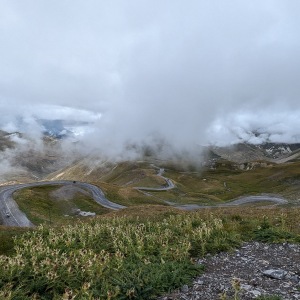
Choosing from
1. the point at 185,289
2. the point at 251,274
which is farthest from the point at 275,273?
the point at 185,289

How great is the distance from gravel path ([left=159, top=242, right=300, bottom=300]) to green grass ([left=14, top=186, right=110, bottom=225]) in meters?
76.0

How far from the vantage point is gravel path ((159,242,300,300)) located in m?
13.1

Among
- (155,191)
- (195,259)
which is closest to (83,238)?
(195,259)

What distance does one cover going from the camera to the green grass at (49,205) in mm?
92625

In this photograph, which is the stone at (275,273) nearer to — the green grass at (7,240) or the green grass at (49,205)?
the green grass at (7,240)

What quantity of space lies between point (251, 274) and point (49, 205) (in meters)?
98.3

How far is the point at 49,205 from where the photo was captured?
106 m

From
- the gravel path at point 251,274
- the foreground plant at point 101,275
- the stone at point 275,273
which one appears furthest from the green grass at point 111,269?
Answer: the stone at point 275,273

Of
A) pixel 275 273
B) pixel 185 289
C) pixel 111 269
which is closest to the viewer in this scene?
pixel 185 289

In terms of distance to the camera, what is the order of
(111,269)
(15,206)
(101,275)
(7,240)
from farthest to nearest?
1. (15,206)
2. (7,240)
3. (111,269)
4. (101,275)

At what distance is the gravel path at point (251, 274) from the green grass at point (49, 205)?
7600 centimetres

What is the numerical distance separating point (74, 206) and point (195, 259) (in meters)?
95.3

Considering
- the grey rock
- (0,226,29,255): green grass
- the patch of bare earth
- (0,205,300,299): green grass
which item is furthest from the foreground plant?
the patch of bare earth

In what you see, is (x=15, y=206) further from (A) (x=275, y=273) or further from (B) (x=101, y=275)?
(A) (x=275, y=273)
